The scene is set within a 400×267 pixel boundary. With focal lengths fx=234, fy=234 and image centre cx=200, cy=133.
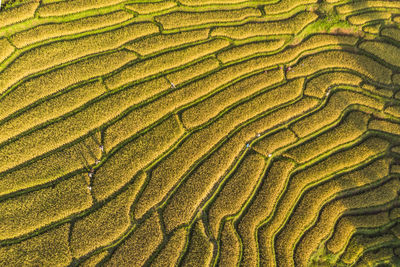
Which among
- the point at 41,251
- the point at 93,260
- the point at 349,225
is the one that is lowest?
the point at 93,260

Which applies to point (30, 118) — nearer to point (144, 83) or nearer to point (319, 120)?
point (144, 83)

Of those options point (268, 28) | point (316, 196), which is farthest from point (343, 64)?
point (316, 196)

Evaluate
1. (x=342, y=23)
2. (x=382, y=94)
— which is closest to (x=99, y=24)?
(x=342, y=23)

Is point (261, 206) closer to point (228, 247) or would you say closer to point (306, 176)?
point (228, 247)

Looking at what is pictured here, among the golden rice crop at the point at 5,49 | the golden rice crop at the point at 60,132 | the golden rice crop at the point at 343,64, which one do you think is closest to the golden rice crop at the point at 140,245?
the golden rice crop at the point at 60,132

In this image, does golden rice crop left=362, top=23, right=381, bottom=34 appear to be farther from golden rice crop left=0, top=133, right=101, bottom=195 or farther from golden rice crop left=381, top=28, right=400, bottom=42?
golden rice crop left=0, top=133, right=101, bottom=195

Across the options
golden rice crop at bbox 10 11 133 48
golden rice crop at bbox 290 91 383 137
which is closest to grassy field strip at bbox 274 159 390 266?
golden rice crop at bbox 290 91 383 137
